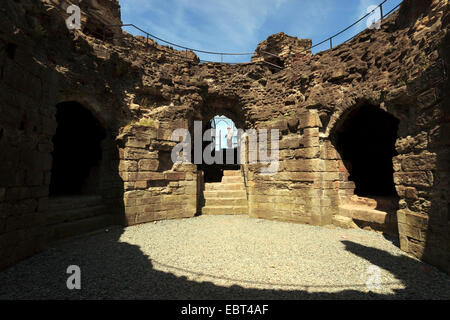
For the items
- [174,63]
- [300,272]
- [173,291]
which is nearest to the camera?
[173,291]

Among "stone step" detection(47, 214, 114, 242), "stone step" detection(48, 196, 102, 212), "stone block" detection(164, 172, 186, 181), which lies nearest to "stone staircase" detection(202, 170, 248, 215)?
"stone block" detection(164, 172, 186, 181)

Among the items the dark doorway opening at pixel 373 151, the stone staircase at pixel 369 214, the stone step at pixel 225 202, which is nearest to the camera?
the stone staircase at pixel 369 214

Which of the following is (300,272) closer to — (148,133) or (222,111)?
(148,133)

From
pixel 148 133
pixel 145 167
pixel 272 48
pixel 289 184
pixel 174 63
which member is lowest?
pixel 289 184

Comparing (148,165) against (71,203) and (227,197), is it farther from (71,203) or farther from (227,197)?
(227,197)

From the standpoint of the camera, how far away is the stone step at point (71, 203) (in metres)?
5.80

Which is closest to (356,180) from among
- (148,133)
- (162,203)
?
(162,203)

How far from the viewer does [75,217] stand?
5922 mm

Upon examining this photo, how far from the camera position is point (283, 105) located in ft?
27.7

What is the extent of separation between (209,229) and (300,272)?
340cm

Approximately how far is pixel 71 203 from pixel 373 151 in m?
12.3

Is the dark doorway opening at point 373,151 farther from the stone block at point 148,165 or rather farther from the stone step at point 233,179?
the stone block at point 148,165

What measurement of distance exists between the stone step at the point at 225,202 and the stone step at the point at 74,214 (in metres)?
3.94

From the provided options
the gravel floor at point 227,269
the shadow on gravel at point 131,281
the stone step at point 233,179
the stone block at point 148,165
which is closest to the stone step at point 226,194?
the stone step at point 233,179
